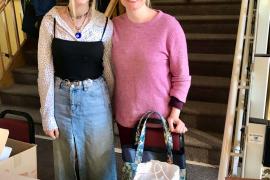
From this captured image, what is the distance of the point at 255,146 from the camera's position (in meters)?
1.28

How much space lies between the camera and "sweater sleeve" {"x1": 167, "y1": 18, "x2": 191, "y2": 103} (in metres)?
1.30

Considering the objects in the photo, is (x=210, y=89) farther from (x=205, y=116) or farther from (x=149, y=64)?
(x=149, y=64)

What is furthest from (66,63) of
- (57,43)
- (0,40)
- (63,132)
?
(0,40)

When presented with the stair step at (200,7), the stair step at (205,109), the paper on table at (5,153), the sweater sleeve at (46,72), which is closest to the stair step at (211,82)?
the stair step at (205,109)

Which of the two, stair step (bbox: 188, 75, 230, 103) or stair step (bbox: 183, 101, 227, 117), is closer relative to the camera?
stair step (bbox: 183, 101, 227, 117)

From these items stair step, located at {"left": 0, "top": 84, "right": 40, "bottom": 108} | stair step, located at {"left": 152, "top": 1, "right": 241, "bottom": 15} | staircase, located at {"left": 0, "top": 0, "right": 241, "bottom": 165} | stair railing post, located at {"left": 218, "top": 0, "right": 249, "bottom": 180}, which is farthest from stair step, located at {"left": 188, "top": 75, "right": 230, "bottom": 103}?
stair step, located at {"left": 0, "top": 84, "right": 40, "bottom": 108}

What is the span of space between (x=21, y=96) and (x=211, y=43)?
1894mm

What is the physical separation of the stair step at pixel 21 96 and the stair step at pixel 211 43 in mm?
1561

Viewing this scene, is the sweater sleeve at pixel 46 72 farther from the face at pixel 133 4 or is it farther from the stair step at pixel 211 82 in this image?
the stair step at pixel 211 82

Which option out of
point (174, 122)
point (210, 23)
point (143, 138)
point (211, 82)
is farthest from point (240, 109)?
point (210, 23)

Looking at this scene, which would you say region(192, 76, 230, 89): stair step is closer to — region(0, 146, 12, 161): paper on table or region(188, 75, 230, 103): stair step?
region(188, 75, 230, 103): stair step

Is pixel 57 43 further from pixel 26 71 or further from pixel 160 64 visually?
pixel 26 71

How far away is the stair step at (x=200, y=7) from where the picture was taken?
334cm

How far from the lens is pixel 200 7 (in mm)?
3477
